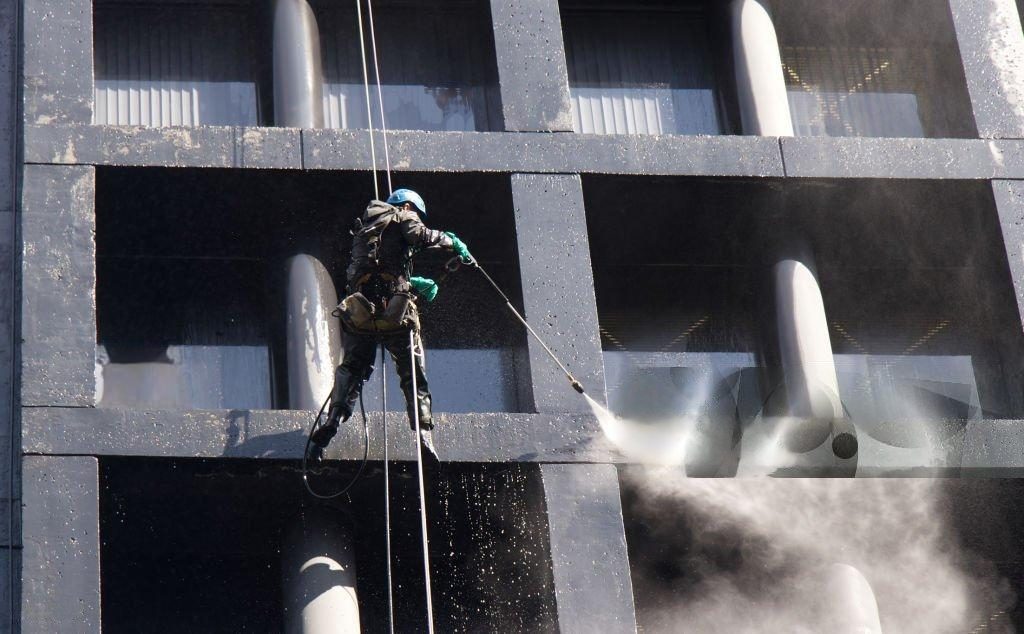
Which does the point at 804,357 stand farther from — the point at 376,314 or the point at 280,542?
the point at 280,542

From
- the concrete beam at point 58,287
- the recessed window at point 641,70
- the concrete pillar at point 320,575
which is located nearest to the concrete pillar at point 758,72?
the recessed window at point 641,70

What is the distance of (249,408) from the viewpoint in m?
18.6

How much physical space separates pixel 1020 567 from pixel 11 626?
33.9 feet

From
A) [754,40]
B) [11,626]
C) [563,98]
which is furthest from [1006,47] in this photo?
[11,626]

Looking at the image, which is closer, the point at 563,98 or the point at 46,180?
the point at 46,180

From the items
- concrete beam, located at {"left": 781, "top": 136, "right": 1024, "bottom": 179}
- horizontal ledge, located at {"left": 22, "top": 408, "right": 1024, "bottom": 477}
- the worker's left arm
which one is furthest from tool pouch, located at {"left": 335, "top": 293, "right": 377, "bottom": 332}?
concrete beam, located at {"left": 781, "top": 136, "right": 1024, "bottom": 179}

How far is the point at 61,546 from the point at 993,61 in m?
11.5

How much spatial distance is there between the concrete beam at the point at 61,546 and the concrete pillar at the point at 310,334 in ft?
7.85

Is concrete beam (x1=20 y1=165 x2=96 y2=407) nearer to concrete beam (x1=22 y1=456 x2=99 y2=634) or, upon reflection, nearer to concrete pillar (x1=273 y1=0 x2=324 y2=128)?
concrete beam (x1=22 y1=456 x2=99 y2=634)

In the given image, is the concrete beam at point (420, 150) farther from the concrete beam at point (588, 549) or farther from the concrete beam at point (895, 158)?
the concrete beam at point (588, 549)

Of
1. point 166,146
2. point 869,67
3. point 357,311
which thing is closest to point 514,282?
point 357,311

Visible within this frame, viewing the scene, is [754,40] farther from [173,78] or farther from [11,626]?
[11,626]

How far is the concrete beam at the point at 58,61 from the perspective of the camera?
18.4 meters

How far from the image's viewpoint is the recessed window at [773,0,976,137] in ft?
69.1
